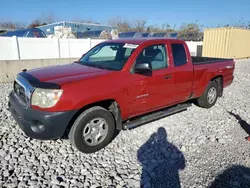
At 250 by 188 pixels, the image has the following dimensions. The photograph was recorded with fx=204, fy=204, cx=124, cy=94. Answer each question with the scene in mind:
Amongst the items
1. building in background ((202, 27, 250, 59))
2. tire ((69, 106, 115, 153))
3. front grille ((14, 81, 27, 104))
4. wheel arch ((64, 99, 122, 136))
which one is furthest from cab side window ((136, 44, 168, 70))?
building in background ((202, 27, 250, 59))

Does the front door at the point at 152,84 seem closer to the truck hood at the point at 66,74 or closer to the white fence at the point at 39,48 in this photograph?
the truck hood at the point at 66,74

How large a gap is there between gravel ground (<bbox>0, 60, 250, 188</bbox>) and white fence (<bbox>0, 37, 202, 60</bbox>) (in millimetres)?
6871

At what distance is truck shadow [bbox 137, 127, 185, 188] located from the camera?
2.81m

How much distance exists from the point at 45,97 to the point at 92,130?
949 mm

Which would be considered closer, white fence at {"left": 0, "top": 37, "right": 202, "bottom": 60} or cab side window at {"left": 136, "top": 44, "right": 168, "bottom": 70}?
cab side window at {"left": 136, "top": 44, "right": 168, "bottom": 70}

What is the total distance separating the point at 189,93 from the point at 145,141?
5.86 ft

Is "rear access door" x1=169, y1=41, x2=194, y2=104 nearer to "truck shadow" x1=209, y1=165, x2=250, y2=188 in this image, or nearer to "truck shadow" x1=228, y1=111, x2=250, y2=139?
"truck shadow" x1=228, y1=111, x2=250, y2=139

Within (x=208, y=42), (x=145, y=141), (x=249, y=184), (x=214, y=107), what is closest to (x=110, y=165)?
(x=145, y=141)

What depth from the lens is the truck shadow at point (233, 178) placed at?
2744mm

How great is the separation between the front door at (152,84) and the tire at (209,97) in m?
1.46

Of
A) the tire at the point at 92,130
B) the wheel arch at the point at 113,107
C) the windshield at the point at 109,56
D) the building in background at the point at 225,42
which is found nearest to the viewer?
the tire at the point at 92,130

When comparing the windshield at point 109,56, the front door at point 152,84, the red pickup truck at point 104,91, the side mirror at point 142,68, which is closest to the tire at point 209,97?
the red pickup truck at point 104,91

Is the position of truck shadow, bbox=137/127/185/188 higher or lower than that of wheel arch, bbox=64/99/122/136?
lower

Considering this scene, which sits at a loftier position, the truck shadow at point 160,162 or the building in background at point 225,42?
the building in background at point 225,42
